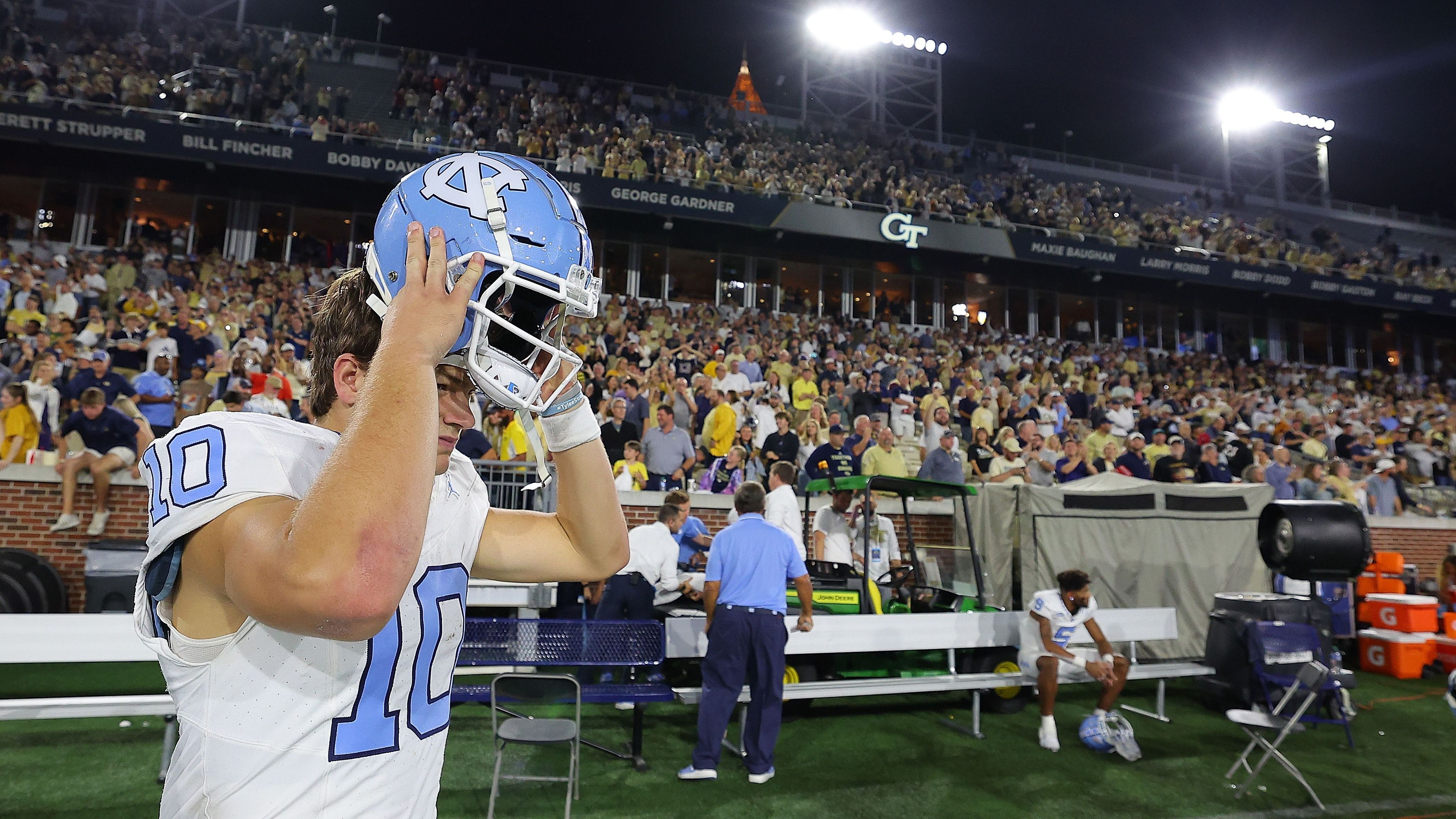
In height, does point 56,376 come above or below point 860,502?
above

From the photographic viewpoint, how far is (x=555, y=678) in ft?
17.6

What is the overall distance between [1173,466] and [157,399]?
1379cm

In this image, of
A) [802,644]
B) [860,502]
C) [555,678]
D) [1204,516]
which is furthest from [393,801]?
[1204,516]

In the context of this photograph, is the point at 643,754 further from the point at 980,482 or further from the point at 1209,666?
the point at 980,482

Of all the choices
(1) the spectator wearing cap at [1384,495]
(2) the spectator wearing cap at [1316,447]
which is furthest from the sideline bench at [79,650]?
(2) the spectator wearing cap at [1316,447]

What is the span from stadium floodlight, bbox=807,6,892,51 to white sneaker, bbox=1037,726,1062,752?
31.3 meters

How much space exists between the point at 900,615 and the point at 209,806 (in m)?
6.80

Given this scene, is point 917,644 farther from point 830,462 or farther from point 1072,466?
point 1072,466

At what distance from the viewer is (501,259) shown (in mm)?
1220

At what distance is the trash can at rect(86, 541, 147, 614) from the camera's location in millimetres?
7531

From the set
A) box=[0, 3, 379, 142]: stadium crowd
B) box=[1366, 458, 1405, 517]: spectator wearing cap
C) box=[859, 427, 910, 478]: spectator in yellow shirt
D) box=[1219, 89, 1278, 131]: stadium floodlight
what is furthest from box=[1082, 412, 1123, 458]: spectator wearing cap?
box=[1219, 89, 1278, 131]: stadium floodlight

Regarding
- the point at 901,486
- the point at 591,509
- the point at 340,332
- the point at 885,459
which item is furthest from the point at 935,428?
the point at 340,332

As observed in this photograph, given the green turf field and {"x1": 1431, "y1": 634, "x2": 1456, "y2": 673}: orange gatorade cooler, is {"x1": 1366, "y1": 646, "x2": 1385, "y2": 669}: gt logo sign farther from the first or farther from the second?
the green turf field

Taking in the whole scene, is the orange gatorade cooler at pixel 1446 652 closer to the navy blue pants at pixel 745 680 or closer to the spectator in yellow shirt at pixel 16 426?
the navy blue pants at pixel 745 680
